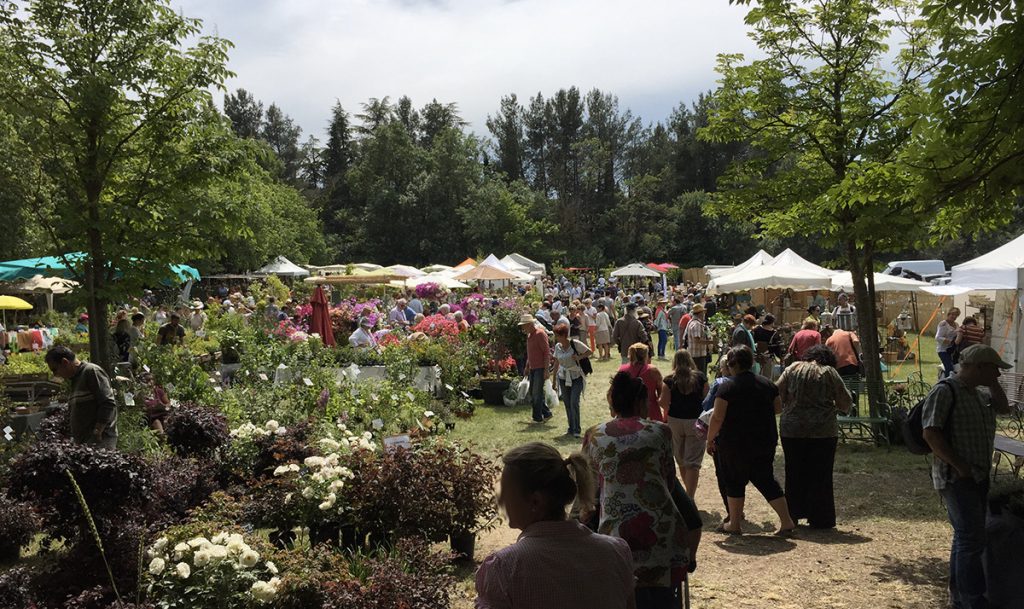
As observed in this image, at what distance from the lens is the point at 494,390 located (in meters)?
13.4

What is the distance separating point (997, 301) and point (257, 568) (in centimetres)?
1748

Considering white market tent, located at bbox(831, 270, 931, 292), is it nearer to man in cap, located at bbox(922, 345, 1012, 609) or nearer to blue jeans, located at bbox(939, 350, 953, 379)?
blue jeans, located at bbox(939, 350, 953, 379)

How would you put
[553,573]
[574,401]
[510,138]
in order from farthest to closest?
[510,138], [574,401], [553,573]

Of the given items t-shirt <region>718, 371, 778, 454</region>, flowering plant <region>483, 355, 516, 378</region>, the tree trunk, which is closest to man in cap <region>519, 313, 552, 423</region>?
flowering plant <region>483, 355, 516, 378</region>

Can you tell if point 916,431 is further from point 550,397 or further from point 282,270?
point 282,270

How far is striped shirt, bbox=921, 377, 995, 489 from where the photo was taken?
4.45 m

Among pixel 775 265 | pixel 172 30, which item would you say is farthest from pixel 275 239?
pixel 172 30

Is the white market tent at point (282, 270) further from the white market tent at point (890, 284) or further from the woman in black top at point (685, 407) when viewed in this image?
the woman in black top at point (685, 407)

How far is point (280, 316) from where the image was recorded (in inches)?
736

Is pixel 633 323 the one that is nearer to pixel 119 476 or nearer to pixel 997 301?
pixel 997 301

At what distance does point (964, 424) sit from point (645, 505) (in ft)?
7.53

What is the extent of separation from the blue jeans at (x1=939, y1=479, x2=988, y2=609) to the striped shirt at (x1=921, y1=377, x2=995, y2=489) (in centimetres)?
8

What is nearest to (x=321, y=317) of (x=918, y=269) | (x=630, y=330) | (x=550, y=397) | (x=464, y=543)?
(x=550, y=397)

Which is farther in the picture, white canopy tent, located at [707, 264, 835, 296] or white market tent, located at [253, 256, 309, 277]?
white market tent, located at [253, 256, 309, 277]
